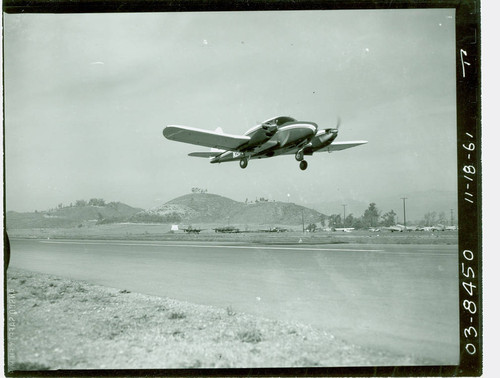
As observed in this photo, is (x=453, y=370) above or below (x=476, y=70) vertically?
below

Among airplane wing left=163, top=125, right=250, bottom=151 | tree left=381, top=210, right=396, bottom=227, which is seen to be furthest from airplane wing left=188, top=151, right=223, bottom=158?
tree left=381, top=210, right=396, bottom=227

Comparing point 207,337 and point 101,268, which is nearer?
point 207,337

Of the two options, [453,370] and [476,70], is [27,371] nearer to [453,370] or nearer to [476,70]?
[453,370]

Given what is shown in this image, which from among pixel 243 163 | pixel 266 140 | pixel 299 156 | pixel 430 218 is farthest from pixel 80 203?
pixel 430 218

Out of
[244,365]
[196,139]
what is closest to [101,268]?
[196,139]

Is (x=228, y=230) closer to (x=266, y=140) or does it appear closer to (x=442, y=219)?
(x=266, y=140)

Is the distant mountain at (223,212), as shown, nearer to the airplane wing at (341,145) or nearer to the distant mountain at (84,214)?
the distant mountain at (84,214)
